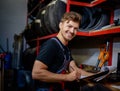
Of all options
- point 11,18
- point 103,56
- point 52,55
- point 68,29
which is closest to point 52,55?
point 52,55

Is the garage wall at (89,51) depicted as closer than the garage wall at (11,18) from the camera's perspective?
Yes

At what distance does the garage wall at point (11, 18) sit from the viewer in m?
5.41

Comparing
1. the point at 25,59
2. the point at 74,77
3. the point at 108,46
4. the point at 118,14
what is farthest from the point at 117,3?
the point at 25,59

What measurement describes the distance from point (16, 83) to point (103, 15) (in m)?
2.71

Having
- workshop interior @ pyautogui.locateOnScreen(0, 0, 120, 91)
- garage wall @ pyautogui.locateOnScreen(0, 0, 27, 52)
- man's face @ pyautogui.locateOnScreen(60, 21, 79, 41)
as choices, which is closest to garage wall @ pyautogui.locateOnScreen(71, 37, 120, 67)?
workshop interior @ pyautogui.locateOnScreen(0, 0, 120, 91)

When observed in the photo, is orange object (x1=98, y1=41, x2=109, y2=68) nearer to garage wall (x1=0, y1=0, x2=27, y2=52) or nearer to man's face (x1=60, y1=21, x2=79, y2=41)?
man's face (x1=60, y1=21, x2=79, y2=41)

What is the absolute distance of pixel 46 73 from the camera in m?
1.78

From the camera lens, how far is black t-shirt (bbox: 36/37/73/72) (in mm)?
1808

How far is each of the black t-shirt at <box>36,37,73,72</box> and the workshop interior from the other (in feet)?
0.94

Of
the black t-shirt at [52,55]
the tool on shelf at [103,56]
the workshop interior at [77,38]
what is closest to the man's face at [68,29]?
the black t-shirt at [52,55]

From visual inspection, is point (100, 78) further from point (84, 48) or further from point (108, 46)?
point (84, 48)

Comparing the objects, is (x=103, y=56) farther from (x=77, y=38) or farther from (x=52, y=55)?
(x=52, y=55)

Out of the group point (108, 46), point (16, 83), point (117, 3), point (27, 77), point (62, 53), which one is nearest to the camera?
point (62, 53)

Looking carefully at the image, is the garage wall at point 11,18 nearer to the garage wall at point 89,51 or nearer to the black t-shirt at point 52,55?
the garage wall at point 89,51
